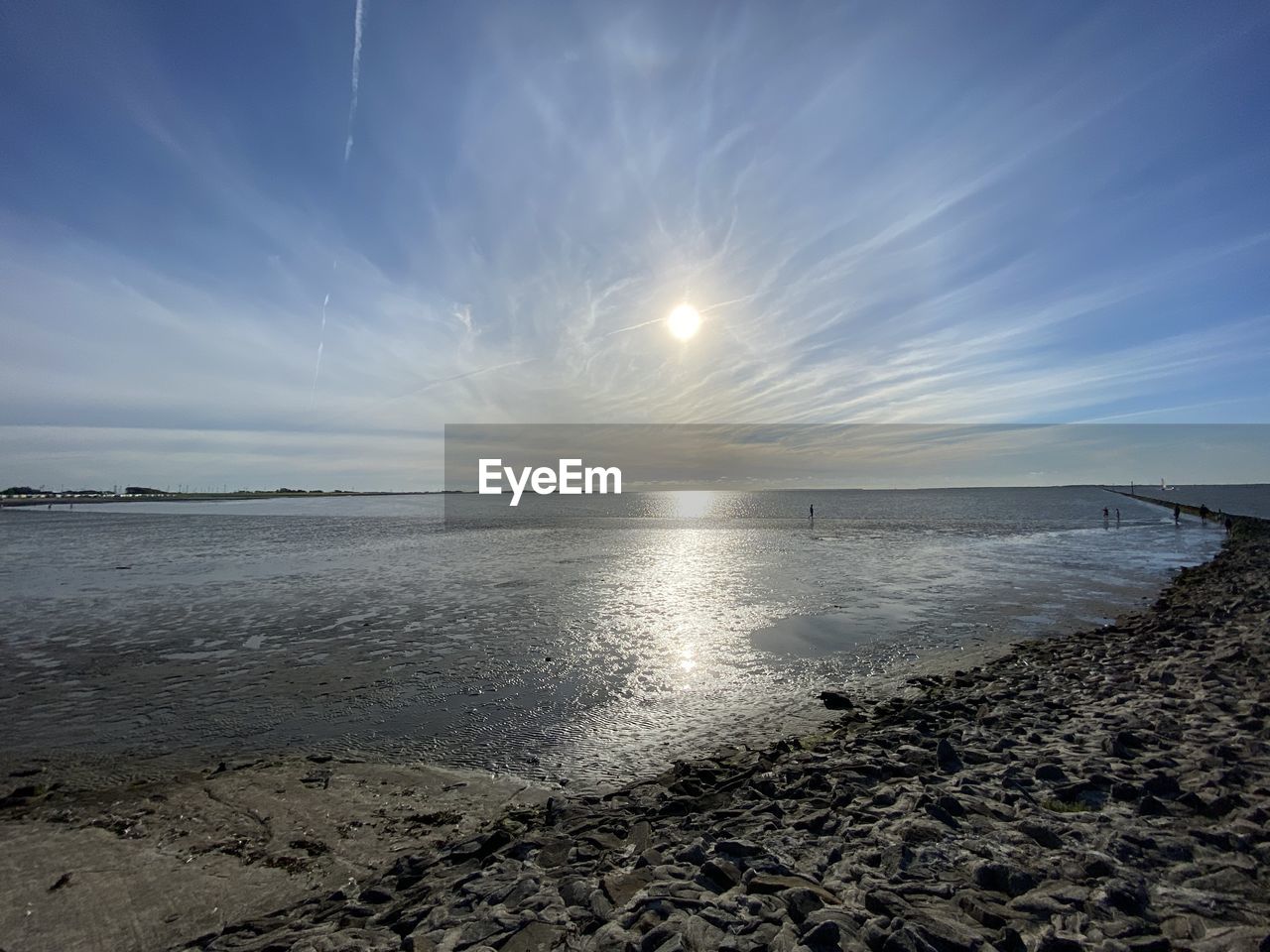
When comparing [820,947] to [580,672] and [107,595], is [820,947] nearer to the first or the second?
[580,672]

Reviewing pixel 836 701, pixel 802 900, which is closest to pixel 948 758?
pixel 836 701

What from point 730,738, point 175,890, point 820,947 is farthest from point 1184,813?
point 175,890

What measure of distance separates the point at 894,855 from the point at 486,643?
15.4 metres

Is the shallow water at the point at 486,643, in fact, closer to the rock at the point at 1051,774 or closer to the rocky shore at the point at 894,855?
the rocky shore at the point at 894,855

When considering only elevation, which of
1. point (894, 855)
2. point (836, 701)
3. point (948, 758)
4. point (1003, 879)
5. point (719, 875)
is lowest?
point (836, 701)

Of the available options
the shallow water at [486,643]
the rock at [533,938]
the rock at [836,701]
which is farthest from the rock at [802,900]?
the rock at [836,701]

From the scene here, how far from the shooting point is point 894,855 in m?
6.00

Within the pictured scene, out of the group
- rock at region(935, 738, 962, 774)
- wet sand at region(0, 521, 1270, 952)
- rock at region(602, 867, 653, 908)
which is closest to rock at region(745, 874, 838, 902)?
wet sand at region(0, 521, 1270, 952)

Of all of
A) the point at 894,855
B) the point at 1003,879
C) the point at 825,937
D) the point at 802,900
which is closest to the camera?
the point at 825,937

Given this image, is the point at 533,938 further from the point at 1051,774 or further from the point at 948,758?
the point at 1051,774

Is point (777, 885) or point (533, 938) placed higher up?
point (777, 885)

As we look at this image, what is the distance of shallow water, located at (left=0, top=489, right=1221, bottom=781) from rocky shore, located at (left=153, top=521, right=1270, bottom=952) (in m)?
2.90

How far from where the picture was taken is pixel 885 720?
38.0 feet

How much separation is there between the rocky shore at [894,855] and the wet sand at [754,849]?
1.2 inches
